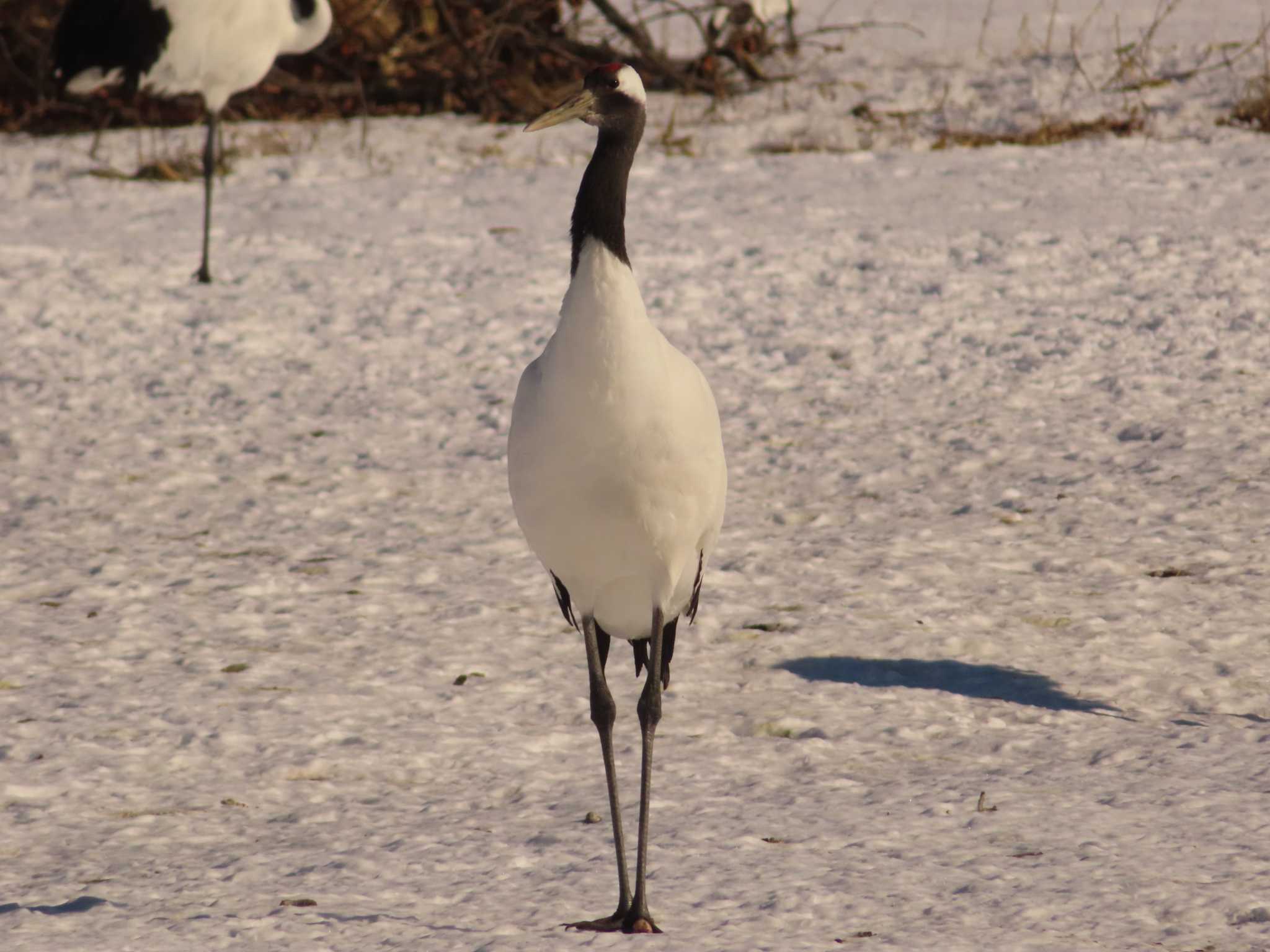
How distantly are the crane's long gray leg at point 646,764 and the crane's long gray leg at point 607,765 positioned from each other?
3 cm

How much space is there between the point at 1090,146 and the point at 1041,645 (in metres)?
7.20

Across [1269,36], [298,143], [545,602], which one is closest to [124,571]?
[545,602]

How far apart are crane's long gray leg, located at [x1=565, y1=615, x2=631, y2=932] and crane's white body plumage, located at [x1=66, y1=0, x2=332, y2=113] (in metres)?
7.15

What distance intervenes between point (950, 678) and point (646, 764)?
147cm

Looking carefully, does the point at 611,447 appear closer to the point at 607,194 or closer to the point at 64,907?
the point at 607,194

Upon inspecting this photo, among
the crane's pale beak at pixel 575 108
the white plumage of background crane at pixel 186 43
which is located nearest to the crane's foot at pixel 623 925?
the crane's pale beak at pixel 575 108

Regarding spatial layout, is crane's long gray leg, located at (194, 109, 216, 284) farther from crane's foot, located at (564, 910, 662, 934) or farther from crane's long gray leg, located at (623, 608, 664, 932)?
crane's foot, located at (564, 910, 662, 934)

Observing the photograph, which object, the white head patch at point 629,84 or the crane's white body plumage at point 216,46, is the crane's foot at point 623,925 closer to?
the white head patch at point 629,84

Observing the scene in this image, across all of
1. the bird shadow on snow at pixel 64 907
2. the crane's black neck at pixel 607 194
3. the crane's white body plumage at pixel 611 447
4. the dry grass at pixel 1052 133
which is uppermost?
the dry grass at pixel 1052 133

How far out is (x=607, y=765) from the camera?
3.89 meters

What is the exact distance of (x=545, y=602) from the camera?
583 centimetres

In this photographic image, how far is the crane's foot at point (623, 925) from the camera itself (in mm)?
3594

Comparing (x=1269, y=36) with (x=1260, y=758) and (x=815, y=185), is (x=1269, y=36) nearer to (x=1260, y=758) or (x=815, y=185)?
(x=815, y=185)

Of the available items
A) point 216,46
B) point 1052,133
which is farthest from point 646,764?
point 1052,133
